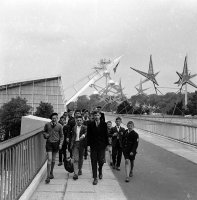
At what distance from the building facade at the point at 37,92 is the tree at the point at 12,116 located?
2752cm

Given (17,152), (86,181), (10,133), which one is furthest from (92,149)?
(10,133)

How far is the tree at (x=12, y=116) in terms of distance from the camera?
57.9 metres

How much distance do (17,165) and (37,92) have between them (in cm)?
8734

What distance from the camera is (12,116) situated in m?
58.8

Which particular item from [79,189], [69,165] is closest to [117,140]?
[69,165]

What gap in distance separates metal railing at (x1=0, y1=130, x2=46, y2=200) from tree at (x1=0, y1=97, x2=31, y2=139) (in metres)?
50.5

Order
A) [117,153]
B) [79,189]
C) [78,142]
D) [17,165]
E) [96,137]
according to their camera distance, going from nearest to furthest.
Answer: [17,165] < [79,189] < [96,137] < [78,142] < [117,153]

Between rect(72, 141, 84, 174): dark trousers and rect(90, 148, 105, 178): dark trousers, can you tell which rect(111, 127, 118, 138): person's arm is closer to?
rect(72, 141, 84, 174): dark trousers

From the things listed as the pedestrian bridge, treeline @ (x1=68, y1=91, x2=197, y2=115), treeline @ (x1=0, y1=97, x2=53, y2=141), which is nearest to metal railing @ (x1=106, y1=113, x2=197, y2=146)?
the pedestrian bridge

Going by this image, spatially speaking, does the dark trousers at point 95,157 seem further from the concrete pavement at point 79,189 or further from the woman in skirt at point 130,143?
the woman in skirt at point 130,143

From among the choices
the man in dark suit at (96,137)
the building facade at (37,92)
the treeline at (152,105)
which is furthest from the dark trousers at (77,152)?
the building facade at (37,92)

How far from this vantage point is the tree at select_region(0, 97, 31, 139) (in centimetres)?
5786

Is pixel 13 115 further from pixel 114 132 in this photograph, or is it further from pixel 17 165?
pixel 17 165

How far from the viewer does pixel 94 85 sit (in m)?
115
